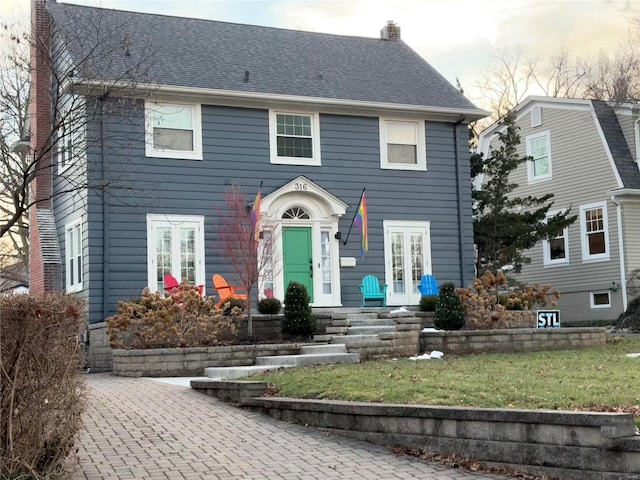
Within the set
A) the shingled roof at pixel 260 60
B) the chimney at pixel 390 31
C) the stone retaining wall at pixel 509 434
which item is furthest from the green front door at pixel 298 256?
the stone retaining wall at pixel 509 434

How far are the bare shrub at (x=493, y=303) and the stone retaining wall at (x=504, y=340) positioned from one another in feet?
2.41

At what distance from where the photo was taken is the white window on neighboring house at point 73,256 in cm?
1797

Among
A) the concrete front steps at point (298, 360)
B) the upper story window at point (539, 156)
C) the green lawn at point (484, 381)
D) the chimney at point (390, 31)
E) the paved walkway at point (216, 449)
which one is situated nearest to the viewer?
the paved walkway at point (216, 449)

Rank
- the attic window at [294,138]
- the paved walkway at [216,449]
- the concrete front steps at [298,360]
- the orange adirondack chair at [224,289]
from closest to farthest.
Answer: the paved walkway at [216,449]
the concrete front steps at [298,360]
the orange adirondack chair at [224,289]
the attic window at [294,138]

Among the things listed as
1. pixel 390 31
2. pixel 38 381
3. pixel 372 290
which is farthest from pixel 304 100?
pixel 38 381

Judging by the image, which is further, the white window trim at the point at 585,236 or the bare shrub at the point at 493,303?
the white window trim at the point at 585,236

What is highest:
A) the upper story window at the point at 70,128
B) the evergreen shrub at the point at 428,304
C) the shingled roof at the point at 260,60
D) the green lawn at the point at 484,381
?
the shingled roof at the point at 260,60

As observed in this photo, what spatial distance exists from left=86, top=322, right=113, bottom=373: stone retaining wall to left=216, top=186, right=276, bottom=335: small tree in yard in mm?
2910

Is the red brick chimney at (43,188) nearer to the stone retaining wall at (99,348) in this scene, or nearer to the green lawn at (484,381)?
the stone retaining wall at (99,348)

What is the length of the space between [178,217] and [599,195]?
14.1 m

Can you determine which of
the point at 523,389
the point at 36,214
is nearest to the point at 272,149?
the point at 36,214

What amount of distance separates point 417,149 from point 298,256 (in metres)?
4.23

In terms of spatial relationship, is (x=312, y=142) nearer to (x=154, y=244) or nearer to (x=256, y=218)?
(x=256, y=218)

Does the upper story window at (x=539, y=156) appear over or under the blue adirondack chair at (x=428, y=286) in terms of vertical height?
over
